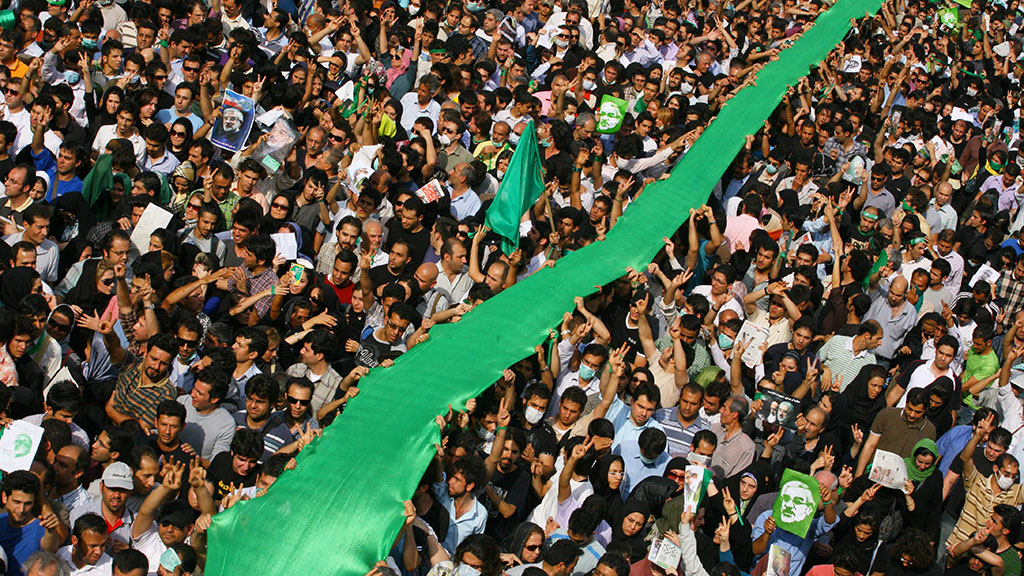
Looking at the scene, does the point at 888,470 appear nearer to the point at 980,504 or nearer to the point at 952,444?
the point at 980,504

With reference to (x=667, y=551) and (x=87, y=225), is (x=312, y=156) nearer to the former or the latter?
(x=87, y=225)

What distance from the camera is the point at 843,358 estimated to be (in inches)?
331

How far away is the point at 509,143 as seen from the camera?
10.2 metres

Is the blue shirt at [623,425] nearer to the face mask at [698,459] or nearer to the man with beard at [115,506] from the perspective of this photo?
the face mask at [698,459]

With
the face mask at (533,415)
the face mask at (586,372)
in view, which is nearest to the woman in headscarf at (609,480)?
the face mask at (533,415)

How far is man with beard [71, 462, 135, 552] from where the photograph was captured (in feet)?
18.9

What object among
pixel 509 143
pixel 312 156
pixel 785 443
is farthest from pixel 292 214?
pixel 785 443

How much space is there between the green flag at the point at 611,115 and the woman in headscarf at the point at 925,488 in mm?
4539

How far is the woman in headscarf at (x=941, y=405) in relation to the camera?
7.75 m

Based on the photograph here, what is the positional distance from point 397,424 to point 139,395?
151 centimetres

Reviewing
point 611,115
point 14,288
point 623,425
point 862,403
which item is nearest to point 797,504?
point 623,425

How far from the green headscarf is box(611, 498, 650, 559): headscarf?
206 cm

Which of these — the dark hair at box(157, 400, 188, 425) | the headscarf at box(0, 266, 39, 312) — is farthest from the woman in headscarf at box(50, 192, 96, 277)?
the dark hair at box(157, 400, 188, 425)

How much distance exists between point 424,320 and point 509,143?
10.2 ft
